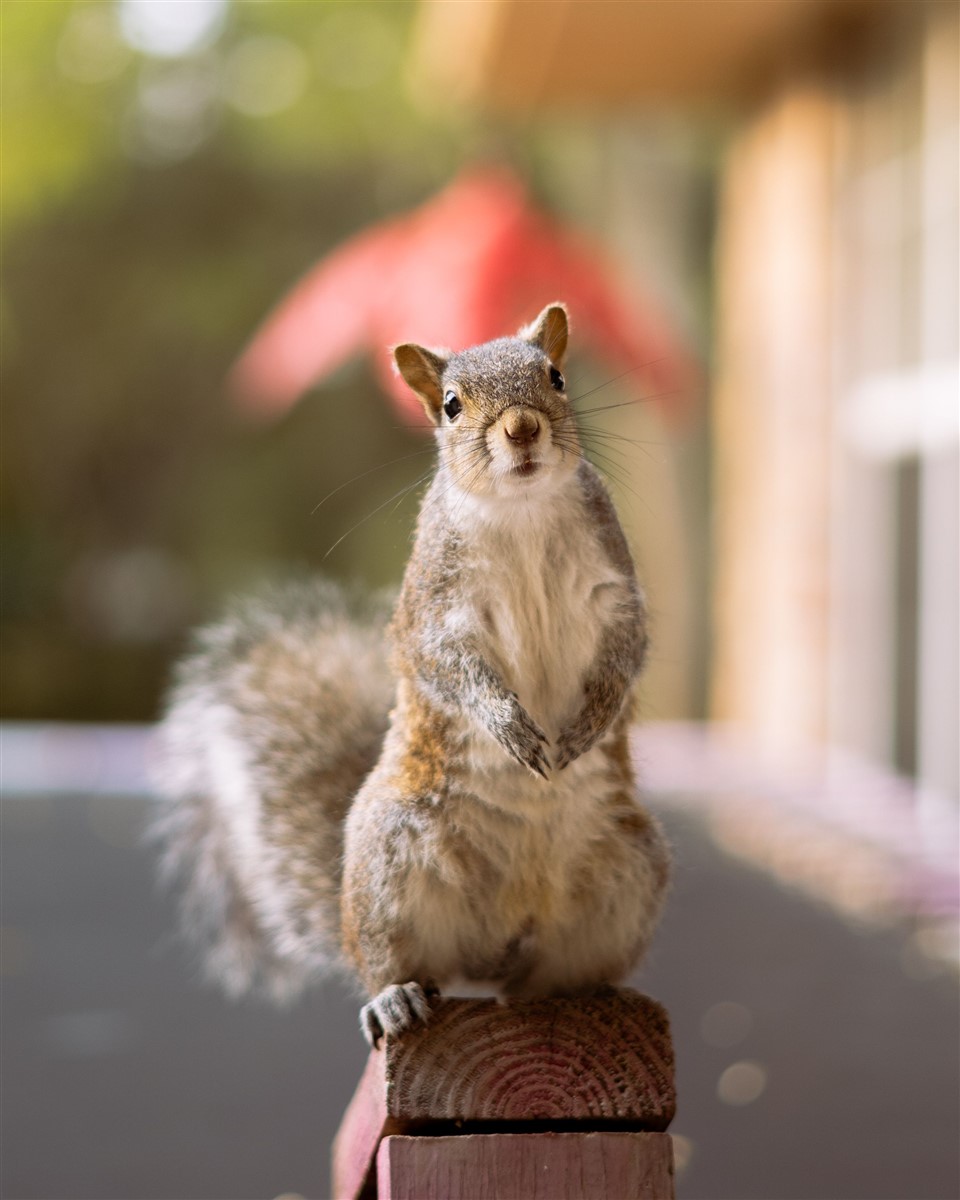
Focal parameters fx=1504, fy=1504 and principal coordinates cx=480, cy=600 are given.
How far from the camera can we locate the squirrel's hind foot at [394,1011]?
4.30 ft

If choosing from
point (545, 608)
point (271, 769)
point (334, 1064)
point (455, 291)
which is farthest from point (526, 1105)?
point (455, 291)

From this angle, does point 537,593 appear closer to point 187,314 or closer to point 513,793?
point 513,793

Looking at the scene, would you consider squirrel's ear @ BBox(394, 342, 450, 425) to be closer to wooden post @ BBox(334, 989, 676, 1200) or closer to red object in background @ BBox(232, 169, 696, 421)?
wooden post @ BBox(334, 989, 676, 1200)

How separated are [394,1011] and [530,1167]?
0.17m

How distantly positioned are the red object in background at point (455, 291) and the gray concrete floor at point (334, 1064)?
1.99 meters

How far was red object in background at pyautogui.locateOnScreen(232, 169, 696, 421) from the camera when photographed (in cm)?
477

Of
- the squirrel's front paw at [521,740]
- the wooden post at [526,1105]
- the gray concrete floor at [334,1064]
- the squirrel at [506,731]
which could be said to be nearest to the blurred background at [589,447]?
the gray concrete floor at [334,1064]

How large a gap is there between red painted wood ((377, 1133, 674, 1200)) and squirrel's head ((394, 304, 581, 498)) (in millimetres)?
549

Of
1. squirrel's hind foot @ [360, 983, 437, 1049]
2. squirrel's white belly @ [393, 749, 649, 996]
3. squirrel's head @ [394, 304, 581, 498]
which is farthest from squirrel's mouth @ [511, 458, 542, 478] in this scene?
squirrel's hind foot @ [360, 983, 437, 1049]

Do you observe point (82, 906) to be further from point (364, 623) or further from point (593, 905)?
point (593, 905)

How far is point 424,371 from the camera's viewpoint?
1376mm

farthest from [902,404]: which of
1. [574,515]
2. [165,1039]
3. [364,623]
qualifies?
[574,515]

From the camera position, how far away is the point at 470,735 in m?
1.33

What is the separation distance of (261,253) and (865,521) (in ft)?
30.4
